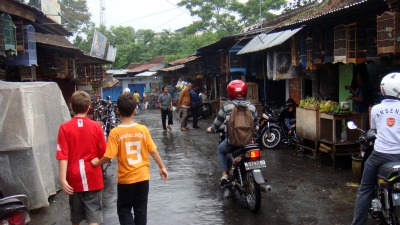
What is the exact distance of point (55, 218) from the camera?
19.5 feet

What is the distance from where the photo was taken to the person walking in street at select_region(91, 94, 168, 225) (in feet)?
13.8

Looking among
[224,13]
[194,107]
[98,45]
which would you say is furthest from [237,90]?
[224,13]

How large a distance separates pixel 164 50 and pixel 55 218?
3820cm

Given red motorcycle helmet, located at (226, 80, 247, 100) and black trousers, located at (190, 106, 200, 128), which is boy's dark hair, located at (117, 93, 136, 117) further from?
black trousers, located at (190, 106, 200, 128)

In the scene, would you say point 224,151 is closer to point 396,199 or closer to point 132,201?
point 132,201

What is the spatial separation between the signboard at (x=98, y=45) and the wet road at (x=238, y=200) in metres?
9.66

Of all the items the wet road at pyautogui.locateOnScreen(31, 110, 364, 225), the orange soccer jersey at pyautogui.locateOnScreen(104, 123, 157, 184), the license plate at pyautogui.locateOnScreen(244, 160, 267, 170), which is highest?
the orange soccer jersey at pyautogui.locateOnScreen(104, 123, 157, 184)

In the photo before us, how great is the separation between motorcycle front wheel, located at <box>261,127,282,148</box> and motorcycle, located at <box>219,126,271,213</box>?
498 centimetres

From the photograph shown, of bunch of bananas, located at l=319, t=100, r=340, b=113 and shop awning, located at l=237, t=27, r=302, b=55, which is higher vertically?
shop awning, located at l=237, t=27, r=302, b=55

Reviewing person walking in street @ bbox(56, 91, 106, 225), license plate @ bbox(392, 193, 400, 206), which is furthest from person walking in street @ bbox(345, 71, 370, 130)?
person walking in street @ bbox(56, 91, 106, 225)

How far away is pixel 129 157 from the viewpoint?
13.9 ft

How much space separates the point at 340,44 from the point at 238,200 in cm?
390

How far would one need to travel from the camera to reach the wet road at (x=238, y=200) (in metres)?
5.66

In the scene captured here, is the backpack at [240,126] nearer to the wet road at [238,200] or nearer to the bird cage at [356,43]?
the wet road at [238,200]
